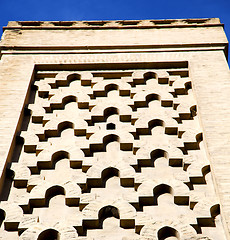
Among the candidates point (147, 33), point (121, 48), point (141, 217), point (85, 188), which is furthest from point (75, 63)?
point (141, 217)

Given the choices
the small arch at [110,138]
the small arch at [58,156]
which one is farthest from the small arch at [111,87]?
the small arch at [58,156]

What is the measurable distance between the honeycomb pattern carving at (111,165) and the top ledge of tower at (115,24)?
43.3 inches

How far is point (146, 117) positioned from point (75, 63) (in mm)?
1414

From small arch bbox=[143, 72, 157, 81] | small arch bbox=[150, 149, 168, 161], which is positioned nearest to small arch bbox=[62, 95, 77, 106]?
small arch bbox=[143, 72, 157, 81]

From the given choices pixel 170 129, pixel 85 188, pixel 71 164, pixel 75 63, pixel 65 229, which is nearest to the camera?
pixel 65 229

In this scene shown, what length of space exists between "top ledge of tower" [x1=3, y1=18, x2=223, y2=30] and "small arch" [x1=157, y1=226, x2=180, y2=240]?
11.6ft

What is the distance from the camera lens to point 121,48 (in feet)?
21.0

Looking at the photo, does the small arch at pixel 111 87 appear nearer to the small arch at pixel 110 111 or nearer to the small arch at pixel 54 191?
the small arch at pixel 110 111

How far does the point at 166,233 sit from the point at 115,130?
1.42 metres

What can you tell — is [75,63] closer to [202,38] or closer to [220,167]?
[202,38]

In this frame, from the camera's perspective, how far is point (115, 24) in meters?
6.91

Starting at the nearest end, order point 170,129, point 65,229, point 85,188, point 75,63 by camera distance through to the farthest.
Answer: point 65,229 → point 85,188 → point 170,129 → point 75,63

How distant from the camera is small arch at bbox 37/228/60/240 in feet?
12.7

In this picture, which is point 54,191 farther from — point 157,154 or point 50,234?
point 157,154
